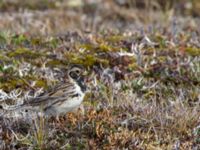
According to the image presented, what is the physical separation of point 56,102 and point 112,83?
1678mm

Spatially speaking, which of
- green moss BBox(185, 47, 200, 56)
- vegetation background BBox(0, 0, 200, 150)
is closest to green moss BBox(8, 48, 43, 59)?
vegetation background BBox(0, 0, 200, 150)

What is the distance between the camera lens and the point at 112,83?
360 inches

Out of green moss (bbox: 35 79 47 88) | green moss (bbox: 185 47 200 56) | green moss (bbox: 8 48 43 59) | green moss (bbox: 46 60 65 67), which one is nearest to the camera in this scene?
green moss (bbox: 35 79 47 88)

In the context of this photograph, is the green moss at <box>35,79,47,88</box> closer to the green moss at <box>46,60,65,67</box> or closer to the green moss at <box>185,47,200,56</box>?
the green moss at <box>46,60,65,67</box>

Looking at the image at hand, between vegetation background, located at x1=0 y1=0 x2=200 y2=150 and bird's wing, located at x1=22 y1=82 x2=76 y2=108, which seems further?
bird's wing, located at x1=22 y1=82 x2=76 y2=108

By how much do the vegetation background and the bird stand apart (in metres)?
0.13

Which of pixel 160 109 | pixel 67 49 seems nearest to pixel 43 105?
pixel 160 109

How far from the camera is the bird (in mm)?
7516

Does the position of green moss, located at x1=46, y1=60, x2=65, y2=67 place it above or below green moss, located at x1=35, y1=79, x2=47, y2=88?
above

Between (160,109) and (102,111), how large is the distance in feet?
1.97

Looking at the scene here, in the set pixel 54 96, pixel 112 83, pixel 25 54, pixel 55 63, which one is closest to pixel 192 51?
pixel 112 83

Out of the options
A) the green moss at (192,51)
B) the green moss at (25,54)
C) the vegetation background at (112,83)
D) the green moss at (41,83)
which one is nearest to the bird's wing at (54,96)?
the vegetation background at (112,83)

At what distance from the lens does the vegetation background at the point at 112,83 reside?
718 cm

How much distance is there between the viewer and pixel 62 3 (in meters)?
18.8
